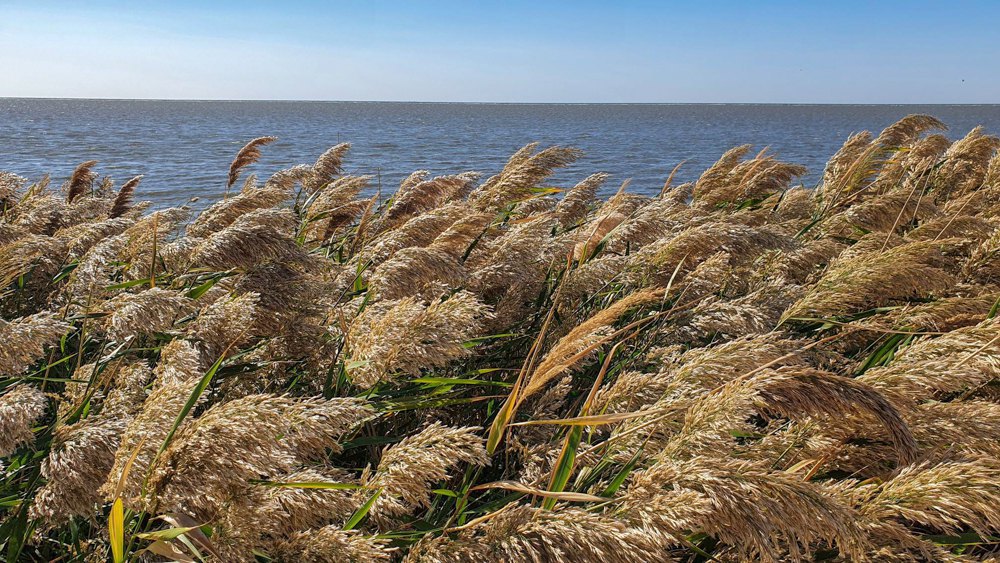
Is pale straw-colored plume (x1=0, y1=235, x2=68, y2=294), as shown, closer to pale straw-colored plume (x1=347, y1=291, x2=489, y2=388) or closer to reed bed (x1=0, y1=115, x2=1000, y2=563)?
reed bed (x1=0, y1=115, x2=1000, y2=563)

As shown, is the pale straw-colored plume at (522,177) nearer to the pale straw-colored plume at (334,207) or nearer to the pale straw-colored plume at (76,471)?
the pale straw-colored plume at (334,207)

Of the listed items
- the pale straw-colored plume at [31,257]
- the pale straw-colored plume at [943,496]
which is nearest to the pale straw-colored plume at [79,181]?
the pale straw-colored plume at [31,257]

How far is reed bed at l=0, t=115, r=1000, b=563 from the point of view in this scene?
162 cm

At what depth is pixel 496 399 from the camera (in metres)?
2.94

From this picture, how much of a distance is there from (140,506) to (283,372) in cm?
138

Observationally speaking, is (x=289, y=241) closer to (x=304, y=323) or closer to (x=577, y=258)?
(x=304, y=323)

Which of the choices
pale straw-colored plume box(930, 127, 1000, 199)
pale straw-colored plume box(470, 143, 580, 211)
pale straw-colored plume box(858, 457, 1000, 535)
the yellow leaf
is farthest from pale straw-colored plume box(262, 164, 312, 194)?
pale straw-colored plume box(930, 127, 1000, 199)

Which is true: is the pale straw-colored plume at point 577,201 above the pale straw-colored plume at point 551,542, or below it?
above

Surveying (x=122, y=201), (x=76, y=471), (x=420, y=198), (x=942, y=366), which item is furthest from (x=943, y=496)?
(x=122, y=201)

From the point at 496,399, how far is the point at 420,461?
3.80 ft

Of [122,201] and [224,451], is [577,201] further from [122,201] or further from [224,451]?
[224,451]

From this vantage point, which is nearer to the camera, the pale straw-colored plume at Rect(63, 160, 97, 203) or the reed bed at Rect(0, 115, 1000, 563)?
the reed bed at Rect(0, 115, 1000, 563)

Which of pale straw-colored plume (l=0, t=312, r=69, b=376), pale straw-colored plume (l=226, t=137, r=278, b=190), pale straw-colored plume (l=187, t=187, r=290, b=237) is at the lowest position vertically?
pale straw-colored plume (l=0, t=312, r=69, b=376)

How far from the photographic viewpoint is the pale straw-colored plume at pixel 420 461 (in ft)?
5.81
